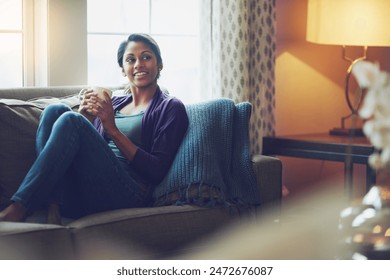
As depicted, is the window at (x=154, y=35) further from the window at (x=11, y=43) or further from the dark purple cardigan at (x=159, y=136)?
the dark purple cardigan at (x=159, y=136)

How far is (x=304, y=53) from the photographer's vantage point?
13.0 ft

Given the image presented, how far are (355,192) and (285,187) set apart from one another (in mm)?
518

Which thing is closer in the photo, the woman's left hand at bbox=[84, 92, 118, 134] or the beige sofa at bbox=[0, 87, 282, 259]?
the beige sofa at bbox=[0, 87, 282, 259]

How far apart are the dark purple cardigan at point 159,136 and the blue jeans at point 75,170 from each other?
3.4 inches

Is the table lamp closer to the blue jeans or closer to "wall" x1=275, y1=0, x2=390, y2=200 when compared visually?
"wall" x1=275, y1=0, x2=390, y2=200

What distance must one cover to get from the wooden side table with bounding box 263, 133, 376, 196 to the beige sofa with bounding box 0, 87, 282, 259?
617 mm

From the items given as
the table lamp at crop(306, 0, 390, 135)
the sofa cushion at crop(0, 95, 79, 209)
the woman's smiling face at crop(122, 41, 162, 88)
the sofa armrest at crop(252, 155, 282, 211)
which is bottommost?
the sofa armrest at crop(252, 155, 282, 211)

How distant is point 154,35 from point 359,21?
986 millimetres

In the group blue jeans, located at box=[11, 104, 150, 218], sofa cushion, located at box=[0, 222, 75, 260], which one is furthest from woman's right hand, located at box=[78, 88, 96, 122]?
sofa cushion, located at box=[0, 222, 75, 260]

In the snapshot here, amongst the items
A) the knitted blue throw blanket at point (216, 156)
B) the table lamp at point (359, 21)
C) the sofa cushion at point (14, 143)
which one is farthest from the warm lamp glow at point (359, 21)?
the sofa cushion at point (14, 143)

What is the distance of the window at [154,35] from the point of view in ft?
10.9

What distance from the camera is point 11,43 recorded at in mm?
3076

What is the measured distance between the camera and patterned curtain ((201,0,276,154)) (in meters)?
3.36

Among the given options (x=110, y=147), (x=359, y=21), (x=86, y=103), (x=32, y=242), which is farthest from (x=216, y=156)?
(x=359, y=21)
